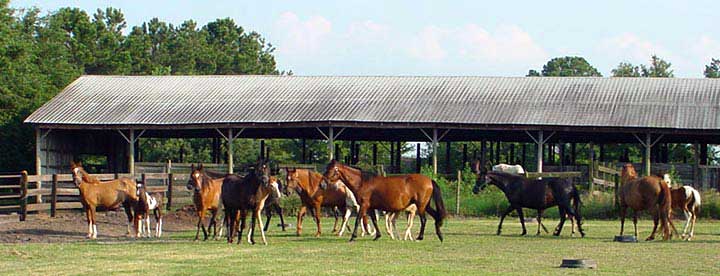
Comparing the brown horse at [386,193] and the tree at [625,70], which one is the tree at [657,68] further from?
the brown horse at [386,193]

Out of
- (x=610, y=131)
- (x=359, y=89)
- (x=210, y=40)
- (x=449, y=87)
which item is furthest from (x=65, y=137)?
(x=210, y=40)

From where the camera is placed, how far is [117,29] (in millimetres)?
76688

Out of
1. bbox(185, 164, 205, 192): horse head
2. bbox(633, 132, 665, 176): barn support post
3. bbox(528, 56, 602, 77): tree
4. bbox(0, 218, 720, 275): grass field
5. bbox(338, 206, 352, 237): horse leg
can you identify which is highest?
bbox(528, 56, 602, 77): tree

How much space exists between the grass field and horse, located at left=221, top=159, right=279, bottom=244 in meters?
0.53

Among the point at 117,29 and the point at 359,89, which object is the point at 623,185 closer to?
the point at 359,89

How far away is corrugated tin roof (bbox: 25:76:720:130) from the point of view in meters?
39.1

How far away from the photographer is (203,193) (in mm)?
22188

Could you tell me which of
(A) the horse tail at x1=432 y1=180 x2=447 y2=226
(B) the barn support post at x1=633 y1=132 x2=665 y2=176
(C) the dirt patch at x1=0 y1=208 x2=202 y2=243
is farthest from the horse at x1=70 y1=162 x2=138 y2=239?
(B) the barn support post at x1=633 y1=132 x2=665 y2=176

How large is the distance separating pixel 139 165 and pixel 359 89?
30.6 ft

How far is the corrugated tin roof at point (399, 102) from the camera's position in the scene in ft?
128

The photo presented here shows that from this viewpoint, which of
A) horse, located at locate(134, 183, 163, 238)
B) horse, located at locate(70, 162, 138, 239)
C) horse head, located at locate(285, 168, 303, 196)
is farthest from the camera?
horse, located at locate(70, 162, 138, 239)

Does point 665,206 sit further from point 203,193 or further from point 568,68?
point 568,68

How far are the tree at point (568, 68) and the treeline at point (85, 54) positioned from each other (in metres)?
28.1

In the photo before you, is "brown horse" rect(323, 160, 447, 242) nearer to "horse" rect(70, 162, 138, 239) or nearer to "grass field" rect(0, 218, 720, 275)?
"grass field" rect(0, 218, 720, 275)
